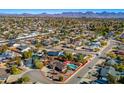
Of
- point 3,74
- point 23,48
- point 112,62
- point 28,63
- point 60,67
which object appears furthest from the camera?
point 23,48

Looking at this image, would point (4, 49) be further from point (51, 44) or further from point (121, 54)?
point (121, 54)

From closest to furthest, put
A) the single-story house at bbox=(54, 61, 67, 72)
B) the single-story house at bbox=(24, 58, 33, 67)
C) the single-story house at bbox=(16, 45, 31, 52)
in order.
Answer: the single-story house at bbox=(54, 61, 67, 72) < the single-story house at bbox=(24, 58, 33, 67) < the single-story house at bbox=(16, 45, 31, 52)

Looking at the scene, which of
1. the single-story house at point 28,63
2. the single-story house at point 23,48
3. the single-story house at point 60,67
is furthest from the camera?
the single-story house at point 23,48

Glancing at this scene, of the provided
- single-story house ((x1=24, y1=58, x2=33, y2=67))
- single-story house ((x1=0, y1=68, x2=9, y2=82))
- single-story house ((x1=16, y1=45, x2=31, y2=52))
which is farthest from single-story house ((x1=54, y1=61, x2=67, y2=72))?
single-story house ((x1=16, y1=45, x2=31, y2=52))

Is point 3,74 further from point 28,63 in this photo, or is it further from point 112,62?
point 112,62

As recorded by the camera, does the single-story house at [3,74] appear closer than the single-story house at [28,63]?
Yes

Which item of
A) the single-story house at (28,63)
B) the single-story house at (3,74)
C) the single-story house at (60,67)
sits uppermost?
the single-story house at (28,63)

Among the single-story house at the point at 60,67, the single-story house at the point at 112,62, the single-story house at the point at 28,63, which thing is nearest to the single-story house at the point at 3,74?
the single-story house at the point at 28,63

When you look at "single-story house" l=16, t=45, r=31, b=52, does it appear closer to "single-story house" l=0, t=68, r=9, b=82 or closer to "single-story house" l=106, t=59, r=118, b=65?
"single-story house" l=0, t=68, r=9, b=82

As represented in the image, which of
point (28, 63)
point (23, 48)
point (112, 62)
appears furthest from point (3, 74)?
point (112, 62)

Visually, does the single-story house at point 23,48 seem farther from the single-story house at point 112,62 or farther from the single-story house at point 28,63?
the single-story house at point 112,62
